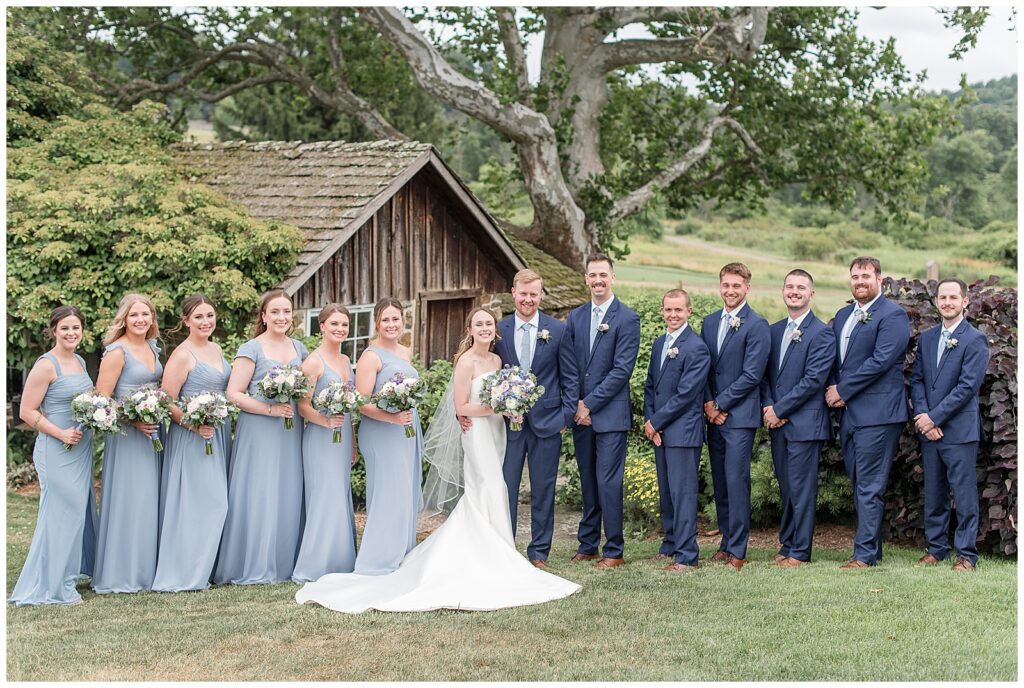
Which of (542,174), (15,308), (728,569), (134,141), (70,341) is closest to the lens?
(70,341)

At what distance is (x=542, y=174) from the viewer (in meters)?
21.4

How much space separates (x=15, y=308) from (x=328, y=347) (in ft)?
21.9

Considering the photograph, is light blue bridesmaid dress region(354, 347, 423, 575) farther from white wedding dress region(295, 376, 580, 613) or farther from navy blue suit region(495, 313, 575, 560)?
navy blue suit region(495, 313, 575, 560)

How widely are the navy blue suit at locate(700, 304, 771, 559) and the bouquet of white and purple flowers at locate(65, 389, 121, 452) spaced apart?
14.0ft

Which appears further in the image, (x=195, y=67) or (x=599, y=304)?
(x=195, y=67)

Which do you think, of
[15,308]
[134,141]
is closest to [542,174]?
[134,141]

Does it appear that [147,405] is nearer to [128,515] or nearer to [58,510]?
[128,515]

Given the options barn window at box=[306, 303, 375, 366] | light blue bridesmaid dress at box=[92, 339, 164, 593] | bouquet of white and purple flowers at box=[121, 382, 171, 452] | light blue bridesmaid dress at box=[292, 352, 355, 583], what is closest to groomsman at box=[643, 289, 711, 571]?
light blue bridesmaid dress at box=[292, 352, 355, 583]

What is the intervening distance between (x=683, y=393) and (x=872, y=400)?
138 cm

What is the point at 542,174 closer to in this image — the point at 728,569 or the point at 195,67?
the point at 195,67

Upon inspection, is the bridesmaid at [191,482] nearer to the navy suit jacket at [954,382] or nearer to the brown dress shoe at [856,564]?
the brown dress shoe at [856,564]

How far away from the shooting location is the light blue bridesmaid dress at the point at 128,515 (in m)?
8.02

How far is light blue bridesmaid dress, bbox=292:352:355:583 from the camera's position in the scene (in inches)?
324

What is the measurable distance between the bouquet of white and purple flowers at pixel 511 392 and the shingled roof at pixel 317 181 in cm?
624
